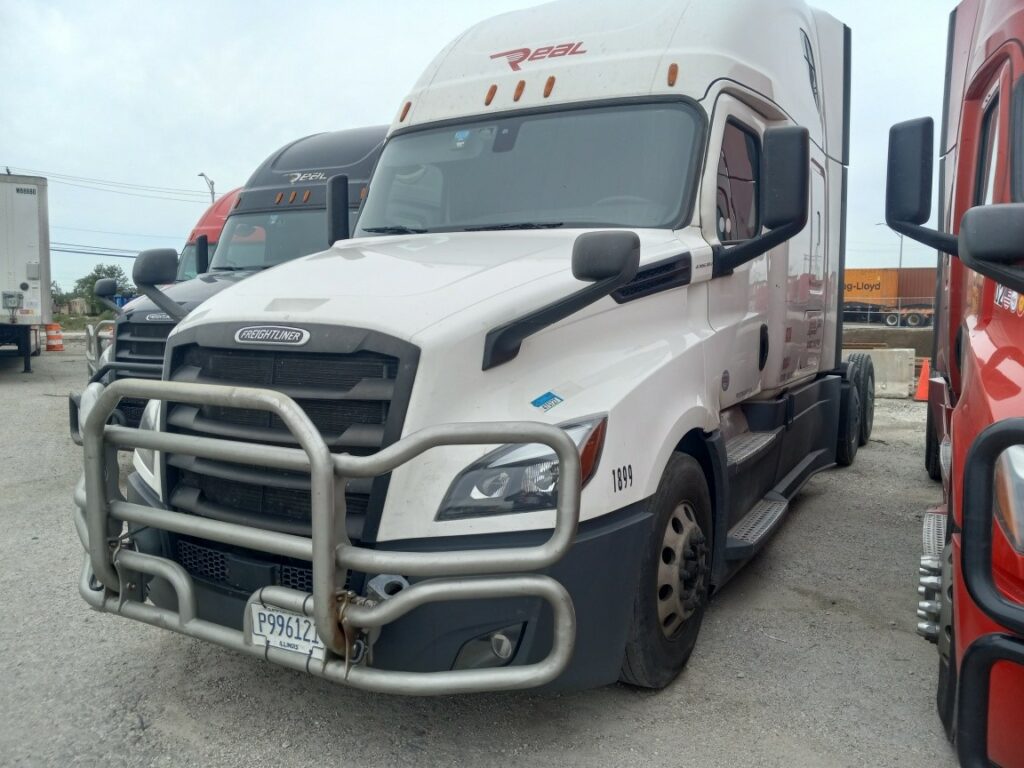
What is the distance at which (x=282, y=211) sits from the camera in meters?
8.80

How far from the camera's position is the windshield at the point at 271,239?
8508 millimetres

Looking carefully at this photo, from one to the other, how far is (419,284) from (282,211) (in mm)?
6012

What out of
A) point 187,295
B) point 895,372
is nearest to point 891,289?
point 895,372

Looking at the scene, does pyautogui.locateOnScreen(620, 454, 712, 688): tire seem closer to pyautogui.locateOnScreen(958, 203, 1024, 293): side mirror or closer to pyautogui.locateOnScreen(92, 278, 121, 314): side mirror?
pyautogui.locateOnScreen(958, 203, 1024, 293): side mirror

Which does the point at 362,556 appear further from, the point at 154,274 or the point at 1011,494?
the point at 154,274

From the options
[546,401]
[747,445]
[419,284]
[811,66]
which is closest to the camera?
[546,401]

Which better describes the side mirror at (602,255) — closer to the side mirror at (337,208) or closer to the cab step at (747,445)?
the cab step at (747,445)

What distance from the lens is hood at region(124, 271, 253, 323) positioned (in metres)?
7.23

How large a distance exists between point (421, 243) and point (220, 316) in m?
1.11

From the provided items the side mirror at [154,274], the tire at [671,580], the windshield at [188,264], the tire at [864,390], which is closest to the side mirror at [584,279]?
the tire at [671,580]

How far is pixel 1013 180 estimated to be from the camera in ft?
A: 9.70

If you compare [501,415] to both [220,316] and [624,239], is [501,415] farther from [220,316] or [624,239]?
[220,316]

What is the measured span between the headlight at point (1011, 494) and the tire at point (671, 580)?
1.20 metres

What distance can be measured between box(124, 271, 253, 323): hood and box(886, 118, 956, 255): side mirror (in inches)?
207
